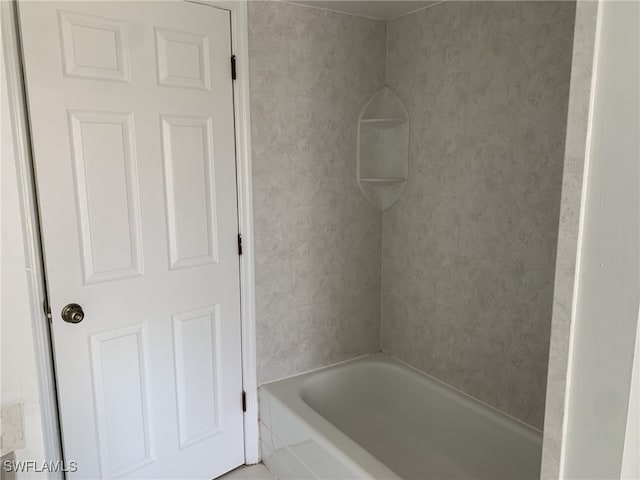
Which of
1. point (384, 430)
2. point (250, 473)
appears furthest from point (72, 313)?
point (384, 430)

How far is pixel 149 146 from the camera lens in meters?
1.86

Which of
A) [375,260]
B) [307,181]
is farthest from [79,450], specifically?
[375,260]

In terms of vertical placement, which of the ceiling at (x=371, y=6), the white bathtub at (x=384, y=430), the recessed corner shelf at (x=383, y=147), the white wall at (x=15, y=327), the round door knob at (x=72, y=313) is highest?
the ceiling at (x=371, y=6)

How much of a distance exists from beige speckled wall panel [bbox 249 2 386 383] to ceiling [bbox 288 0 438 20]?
0.13ft

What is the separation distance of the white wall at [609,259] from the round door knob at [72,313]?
5.37 feet

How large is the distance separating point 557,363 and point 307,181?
1684 millimetres

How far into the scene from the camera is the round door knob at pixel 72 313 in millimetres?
1721

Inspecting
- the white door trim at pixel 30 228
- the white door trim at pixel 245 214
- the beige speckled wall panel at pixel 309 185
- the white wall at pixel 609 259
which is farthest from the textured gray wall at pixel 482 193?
the white door trim at pixel 30 228

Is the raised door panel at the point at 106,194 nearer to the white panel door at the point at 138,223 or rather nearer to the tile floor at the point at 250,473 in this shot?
the white panel door at the point at 138,223

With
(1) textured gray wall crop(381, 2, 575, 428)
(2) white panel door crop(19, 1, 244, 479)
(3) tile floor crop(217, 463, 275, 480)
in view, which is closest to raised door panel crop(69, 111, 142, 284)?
(2) white panel door crop(19, 1, 244, 479)

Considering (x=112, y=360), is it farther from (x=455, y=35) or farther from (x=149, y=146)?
(x=455, y=35)

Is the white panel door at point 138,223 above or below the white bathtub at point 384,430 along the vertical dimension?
above

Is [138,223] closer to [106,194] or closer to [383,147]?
[106,194]

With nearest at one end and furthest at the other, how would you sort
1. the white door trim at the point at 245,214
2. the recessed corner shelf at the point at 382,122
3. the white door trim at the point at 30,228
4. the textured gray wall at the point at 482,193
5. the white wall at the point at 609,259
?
the white wall at the point at 609,259 → the white door trim at the point at 30,228 → the textured gray wall at the point at 482,193 → the white door trim at the point at 245,214 → the recessed corner shelf at the point at 382,122
